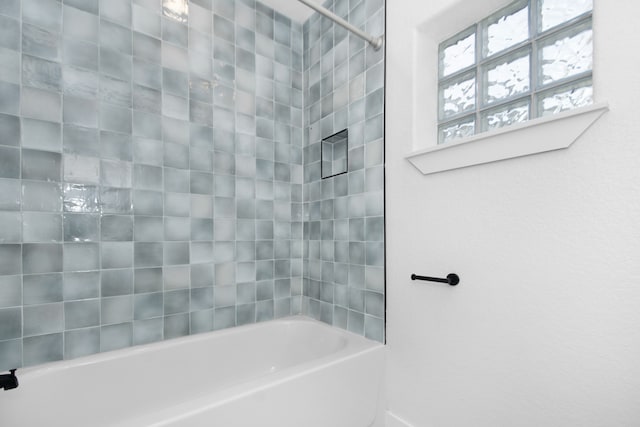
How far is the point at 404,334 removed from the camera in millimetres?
1522

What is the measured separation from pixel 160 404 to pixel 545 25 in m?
2.32

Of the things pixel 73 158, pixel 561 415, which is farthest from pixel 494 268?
pixel 73 158

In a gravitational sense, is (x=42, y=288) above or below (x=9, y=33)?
below

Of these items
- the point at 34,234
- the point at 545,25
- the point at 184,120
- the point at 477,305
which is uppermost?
the point at 545,25

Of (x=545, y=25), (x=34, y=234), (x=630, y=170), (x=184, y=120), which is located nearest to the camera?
(x=630, y=170)

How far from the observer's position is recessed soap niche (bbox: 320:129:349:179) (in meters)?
1.93

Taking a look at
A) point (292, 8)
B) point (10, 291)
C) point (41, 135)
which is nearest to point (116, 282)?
point (10, 291)

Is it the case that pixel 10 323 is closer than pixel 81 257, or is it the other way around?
pixel 10 323

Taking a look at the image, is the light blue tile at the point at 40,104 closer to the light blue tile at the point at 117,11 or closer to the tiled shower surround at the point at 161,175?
the tiled shower surround at the point at 161,175

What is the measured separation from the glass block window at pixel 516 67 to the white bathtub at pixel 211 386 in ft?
3.98

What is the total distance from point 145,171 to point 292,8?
1.45m

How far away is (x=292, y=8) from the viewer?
212 centimetres

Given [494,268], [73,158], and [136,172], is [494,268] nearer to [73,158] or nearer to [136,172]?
[136,172]

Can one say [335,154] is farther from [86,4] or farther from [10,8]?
[10,8]
